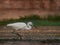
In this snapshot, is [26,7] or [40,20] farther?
[26,7]

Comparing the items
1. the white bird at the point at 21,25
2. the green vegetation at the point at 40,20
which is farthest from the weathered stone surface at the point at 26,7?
the white bird at the point at 21,25

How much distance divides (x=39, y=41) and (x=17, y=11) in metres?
1.38

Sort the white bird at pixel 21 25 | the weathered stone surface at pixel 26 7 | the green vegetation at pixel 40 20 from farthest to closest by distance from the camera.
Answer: the weathered stone surface at pixel 26 7
the green vegetation at pixel 40 20
the white bird at pixel 21 25

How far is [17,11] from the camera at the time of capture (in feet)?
17.5

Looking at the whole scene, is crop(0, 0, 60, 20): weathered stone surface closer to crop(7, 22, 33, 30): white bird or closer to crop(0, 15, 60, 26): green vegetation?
crop(0, 15, 60, 26): green vegetation

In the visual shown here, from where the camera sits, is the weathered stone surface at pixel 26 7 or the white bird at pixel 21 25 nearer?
the white bird at pixel 21 25

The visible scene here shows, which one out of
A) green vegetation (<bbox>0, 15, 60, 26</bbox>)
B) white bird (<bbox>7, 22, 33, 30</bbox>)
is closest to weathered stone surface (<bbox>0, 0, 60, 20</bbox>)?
green vegetation (<bbox>0, 15, 60, 26</bbox>)

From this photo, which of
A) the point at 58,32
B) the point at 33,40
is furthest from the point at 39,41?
the point at 58,32

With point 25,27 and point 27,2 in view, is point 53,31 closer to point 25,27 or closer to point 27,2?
point 25,27

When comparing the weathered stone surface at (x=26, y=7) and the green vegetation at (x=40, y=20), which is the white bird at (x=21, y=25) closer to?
the green vegetation at (x=40, y=20)

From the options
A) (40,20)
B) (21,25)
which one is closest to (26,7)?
(40,20)

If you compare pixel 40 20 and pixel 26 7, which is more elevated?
pixel 26 7

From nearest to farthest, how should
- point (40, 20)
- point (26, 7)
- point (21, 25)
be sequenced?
point (21, 25), point (40, 20), point (26, 7)

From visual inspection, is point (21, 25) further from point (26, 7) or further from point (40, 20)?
point (26, 7)
